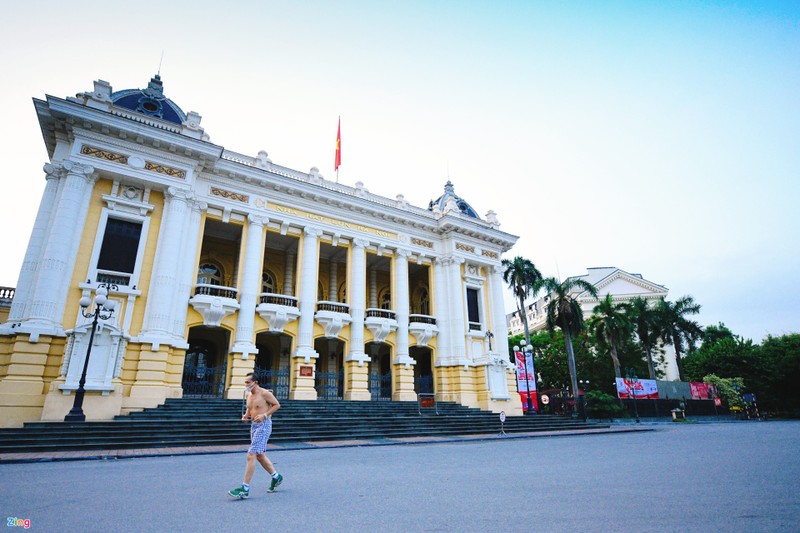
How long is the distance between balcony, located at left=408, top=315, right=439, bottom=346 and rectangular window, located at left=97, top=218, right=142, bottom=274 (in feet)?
46.5

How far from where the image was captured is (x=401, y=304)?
2450 centimetres

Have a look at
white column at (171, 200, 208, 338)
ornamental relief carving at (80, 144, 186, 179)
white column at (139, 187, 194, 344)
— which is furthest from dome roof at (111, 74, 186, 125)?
white column at (171, 200, 208, 338)

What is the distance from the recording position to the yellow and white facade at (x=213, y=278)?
15.0 metres

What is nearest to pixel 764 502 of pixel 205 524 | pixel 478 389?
pixel 205 524

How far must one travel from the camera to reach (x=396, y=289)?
24.8 m

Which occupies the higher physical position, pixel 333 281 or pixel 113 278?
pixel 333 281

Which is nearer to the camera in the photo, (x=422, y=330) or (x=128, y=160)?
(x=128, y=160)

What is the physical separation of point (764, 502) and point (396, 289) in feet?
67.6

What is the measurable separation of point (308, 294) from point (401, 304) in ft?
19.1

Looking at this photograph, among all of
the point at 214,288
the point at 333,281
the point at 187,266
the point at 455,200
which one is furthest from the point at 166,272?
the point at 455,200

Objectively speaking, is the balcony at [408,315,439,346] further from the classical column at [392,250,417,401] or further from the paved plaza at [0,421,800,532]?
the paved plaza at [0,421,800,532]

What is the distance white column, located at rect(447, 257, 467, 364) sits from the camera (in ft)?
81.0

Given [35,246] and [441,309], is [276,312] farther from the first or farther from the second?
[441,309]

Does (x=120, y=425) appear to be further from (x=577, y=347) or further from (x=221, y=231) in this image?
(x=577, y=347)
